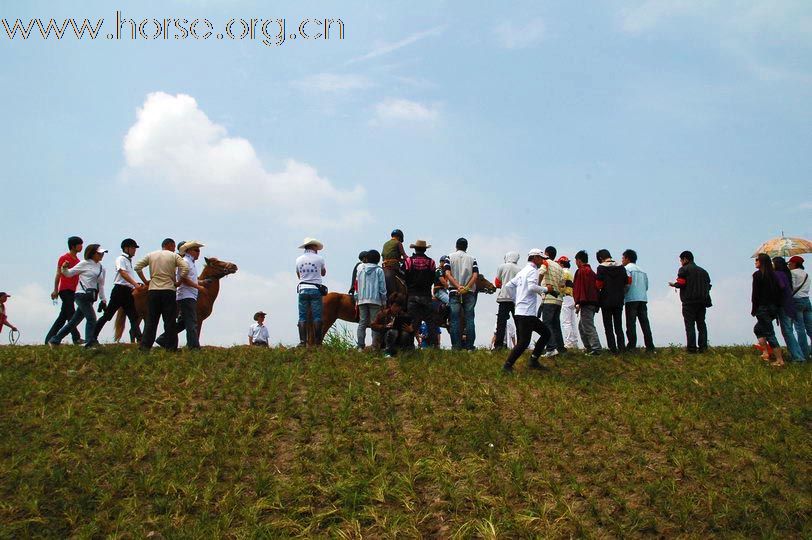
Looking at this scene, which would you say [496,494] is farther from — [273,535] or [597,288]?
[597,288]

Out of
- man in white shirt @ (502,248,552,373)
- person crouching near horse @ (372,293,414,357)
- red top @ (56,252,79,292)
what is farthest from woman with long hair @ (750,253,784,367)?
red top @ (56,252,79,292)

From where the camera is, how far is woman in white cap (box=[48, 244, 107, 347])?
46.9ft

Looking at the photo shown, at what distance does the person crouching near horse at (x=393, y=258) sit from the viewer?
596 inches

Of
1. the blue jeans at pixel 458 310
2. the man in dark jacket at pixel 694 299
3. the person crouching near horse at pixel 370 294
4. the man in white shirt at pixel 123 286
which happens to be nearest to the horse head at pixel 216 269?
the man in white shirt at pixel 123 286

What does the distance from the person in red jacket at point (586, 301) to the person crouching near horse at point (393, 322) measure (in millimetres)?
3824

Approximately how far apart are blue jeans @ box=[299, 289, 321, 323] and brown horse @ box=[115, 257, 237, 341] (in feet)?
8.21

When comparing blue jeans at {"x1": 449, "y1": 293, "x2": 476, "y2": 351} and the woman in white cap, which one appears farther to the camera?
blue jeans at {"x1": 449, "y1": 293, "x2": 476, "y2": 351}

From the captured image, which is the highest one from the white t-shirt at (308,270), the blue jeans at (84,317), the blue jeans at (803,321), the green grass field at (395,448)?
the white t-shirt at (308,270)

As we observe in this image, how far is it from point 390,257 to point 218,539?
25.5 ft

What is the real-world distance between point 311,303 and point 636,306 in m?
7.31

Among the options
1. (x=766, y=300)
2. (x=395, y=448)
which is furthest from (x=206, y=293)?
(x=766, y=300)

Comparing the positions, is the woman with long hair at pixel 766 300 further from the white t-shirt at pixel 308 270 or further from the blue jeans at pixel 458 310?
the white t-shirt at pixel 308 270

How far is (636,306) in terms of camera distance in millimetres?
15508

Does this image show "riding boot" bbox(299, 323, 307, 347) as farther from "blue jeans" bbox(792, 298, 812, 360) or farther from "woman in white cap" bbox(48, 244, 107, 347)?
"blue jeans" bbox(792, 298, 812, 360)
